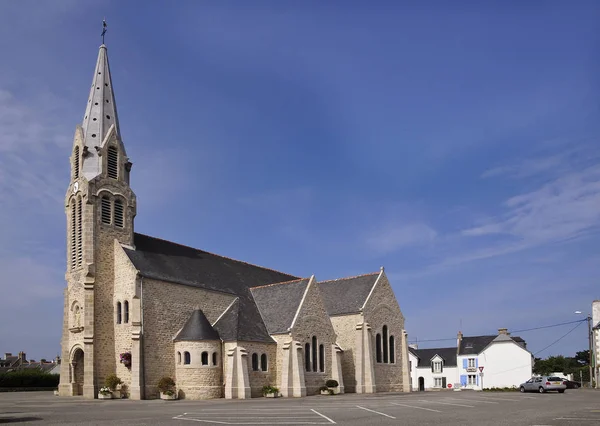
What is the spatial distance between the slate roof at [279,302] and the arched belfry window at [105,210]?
13.5 meters

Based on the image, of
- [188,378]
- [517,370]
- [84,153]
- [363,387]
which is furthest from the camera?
[517,370]

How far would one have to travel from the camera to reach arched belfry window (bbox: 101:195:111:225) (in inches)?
1619

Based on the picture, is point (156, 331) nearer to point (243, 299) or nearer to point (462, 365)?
point (243, 299)

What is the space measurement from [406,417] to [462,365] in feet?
176

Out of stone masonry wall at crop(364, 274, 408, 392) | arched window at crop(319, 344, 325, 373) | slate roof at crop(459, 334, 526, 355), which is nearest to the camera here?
arched window at crop(319, 344, 325, 373)

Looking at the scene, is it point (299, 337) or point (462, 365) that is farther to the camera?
point (462, 365)

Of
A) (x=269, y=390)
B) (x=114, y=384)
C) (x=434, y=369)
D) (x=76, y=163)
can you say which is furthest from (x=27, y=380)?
(x=434, y=369)

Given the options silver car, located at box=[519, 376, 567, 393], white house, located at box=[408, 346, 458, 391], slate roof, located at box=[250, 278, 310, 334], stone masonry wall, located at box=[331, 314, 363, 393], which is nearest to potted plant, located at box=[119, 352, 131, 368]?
slate roof, located at box=[250, 278, 310, 334]

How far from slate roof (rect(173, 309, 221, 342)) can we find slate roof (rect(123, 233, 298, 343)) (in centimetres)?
121

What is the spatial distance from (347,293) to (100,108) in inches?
975

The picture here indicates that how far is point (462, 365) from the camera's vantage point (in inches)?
2776

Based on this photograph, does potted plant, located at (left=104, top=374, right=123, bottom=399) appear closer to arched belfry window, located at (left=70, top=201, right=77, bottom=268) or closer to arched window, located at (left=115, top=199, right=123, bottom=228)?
arched belfry window, located at (left=70, top=201, right=77, bottom=268)

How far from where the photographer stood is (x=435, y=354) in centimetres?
7338

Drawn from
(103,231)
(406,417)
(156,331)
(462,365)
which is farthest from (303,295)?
(462,365)
